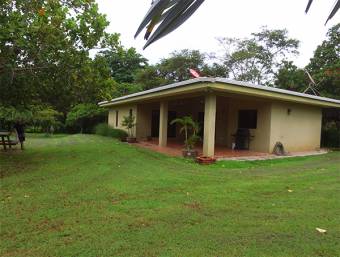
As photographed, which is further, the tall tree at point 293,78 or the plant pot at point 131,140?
the tall tree at point 293,78

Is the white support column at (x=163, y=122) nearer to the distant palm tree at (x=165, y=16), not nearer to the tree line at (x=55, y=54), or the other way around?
the tree line at (x=55, y=54)

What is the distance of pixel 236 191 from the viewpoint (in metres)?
6.80

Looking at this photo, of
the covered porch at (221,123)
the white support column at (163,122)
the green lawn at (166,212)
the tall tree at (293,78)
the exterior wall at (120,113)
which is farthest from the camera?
the tall tree at (293,78)

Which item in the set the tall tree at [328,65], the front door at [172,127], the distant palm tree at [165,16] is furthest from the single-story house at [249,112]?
the distant palm tree at [165,16]

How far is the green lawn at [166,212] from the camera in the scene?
3846 millimetres

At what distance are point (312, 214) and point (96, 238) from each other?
10.6 feet

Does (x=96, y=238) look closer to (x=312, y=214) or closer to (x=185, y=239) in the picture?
(x=185, y=239)

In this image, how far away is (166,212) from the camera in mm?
5219

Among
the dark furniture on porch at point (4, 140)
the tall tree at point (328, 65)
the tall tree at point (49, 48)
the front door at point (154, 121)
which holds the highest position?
the tall tree at point (328, 65)

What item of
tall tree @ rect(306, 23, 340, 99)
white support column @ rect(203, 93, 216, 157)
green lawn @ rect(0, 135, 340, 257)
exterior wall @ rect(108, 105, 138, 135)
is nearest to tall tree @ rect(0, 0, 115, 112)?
green lawn @ rect(0, 135, 340, 257)

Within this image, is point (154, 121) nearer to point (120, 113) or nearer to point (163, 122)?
point (120, 113)

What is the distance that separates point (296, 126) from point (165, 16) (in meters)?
16.4

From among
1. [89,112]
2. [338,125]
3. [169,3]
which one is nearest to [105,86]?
[169,3]

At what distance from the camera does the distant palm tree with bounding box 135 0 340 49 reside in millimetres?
672
